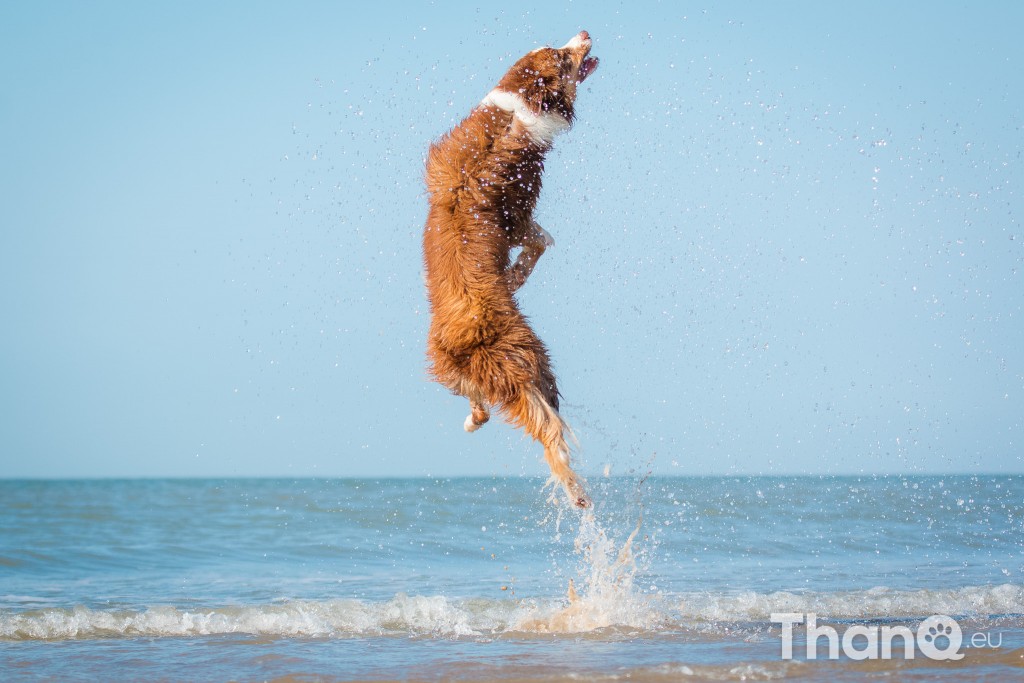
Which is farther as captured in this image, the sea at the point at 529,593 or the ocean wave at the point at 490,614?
the ocean wave at the point at 490,614

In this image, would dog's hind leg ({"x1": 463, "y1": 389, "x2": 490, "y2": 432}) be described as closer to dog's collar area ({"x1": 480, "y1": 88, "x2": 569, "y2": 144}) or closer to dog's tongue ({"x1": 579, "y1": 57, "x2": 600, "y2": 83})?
dog's collar area ({"x1": 480, "y1": 88, "x2": 569, "y2": 144})

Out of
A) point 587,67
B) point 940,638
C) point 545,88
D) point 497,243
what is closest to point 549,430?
point 497,243

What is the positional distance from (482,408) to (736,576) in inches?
237

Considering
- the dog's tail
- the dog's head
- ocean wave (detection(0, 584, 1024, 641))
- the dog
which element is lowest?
ocean wave (detection(0, 584, 1024, 641))

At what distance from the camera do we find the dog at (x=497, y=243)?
456 cm

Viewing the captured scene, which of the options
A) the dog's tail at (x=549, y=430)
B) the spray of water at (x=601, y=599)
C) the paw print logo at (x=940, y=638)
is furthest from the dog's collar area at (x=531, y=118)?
the paw print logo at (x=940, y=638)

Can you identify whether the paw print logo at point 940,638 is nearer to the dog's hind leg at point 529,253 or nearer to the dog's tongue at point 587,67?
the dog's hind leg at point 529,253

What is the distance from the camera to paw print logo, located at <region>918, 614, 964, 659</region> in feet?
18.6

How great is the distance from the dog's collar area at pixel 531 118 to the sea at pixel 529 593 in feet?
6.01

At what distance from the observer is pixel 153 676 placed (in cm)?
541

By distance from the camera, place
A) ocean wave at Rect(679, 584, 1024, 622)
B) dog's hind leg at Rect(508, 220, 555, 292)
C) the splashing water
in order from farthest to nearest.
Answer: ocean wave at Rect(679, 584, 1024, 622) → the splashing water → dog's hind leg at Rect(508, 220, 555, 292)

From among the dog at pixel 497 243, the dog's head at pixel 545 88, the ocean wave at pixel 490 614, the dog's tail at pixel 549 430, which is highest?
the dog's head at pixel 545 88

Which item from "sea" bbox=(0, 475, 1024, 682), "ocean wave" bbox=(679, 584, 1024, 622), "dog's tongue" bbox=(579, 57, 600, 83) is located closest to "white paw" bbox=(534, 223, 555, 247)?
"dog's tongue" bbox=(579, 57, 600, 83)

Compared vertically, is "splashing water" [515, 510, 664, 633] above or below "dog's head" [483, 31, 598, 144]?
below
